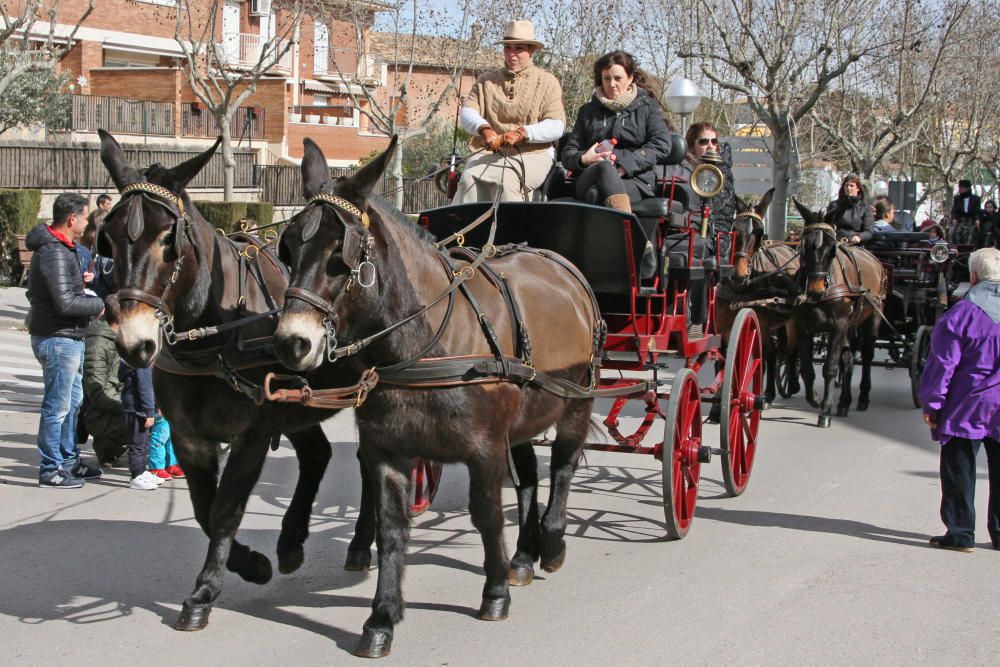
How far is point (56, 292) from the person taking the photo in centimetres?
770

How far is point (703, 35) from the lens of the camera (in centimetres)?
2498

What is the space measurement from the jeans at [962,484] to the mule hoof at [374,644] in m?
3.57

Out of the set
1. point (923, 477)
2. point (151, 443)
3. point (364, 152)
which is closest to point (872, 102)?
point (364, 152)

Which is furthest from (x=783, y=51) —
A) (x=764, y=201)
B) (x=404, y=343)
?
(x=404, y=343)

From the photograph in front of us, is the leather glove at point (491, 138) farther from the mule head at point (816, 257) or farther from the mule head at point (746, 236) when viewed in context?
the mule head at point (816, 257)

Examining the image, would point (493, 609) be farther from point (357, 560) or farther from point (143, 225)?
point (143, 225)

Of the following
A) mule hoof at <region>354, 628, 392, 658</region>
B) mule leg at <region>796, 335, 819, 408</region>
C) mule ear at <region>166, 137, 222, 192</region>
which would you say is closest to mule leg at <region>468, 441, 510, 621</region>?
mule hoof at <region>354, 628, 392, 658</region>

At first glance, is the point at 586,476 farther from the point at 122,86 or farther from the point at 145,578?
the point at 122,86

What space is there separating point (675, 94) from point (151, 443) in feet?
40.7

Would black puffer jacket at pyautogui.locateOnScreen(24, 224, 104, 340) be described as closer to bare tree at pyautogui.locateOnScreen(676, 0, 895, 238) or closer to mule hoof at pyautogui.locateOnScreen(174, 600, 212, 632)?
mule hoof at pyautogui.locateOnScreen(174, 600, 212, 632)

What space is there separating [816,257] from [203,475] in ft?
25.9

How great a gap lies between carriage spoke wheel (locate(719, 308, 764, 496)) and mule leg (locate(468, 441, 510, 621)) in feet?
8.74

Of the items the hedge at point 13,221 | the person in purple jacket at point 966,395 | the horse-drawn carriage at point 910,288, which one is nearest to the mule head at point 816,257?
the horse-drawn carriage at point 910,288

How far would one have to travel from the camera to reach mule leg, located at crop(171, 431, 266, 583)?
5539 mm
